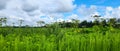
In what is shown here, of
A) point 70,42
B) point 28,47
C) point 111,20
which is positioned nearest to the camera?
point 28,47

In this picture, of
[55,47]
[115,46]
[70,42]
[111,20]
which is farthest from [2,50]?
[111,20]

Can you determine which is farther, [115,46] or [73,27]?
[73,27]

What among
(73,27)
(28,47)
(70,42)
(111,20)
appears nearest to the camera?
(28,47)

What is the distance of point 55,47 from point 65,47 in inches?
6.4

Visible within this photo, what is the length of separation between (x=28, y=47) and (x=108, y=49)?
4.26ft

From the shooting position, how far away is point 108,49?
3982mm

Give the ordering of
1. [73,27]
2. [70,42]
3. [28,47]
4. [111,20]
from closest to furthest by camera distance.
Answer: [28,47] → [70,42] → [111,20] → [73,27]

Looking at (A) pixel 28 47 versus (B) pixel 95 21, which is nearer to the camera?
(A) pixel 28 47

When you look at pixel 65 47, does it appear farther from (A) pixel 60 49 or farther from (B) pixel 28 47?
(B) pixel 28 47

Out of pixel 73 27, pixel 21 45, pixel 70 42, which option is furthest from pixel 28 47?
pixel 73 27

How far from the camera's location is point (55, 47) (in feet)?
11.5

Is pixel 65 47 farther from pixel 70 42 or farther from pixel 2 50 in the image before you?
pixel 2 50

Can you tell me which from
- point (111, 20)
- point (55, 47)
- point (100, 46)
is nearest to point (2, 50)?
point (55, 47)

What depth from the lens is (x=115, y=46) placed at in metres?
4.00
